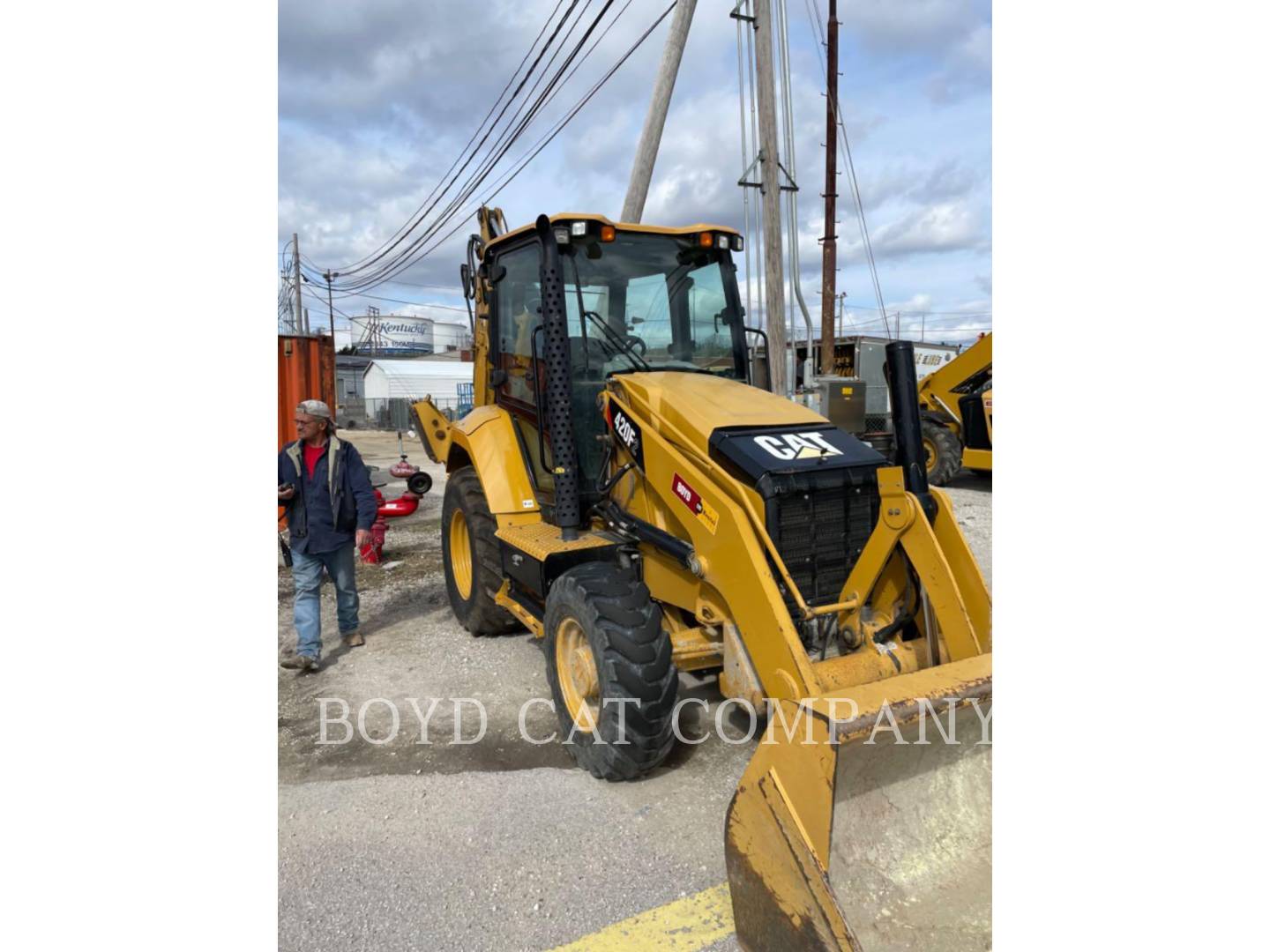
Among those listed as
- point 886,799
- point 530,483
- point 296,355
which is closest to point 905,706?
point 886,799

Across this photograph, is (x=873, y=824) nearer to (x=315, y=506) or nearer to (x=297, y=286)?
(x=315, y=506)

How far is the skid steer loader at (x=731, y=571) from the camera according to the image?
2.42 meters

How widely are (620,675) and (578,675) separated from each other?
18.6 inches

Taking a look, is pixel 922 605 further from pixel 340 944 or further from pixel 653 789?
pixel 340 944

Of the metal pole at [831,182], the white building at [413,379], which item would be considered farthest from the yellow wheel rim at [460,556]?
the white building at [413,379]

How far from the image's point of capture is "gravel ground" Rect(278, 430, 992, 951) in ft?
Answer: 8.82

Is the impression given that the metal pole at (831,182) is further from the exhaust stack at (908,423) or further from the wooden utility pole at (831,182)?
the exhaust stack at (908,423)

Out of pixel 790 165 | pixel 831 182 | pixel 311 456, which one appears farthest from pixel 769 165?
pixel 831 182

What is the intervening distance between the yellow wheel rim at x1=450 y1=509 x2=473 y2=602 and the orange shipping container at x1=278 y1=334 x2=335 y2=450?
4878 mm

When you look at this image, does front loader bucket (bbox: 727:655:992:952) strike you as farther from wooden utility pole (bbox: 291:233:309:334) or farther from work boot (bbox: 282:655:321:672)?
wooden utility pole (bbox: 291:233:309:334)

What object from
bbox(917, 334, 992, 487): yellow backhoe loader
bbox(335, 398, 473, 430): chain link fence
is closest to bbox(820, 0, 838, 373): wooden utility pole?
bbox(917, 334, 992, 487): yellow backhoe loader

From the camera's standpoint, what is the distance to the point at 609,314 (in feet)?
14.9

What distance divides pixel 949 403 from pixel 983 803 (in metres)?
11.1

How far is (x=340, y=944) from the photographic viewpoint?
2568 millimetres
